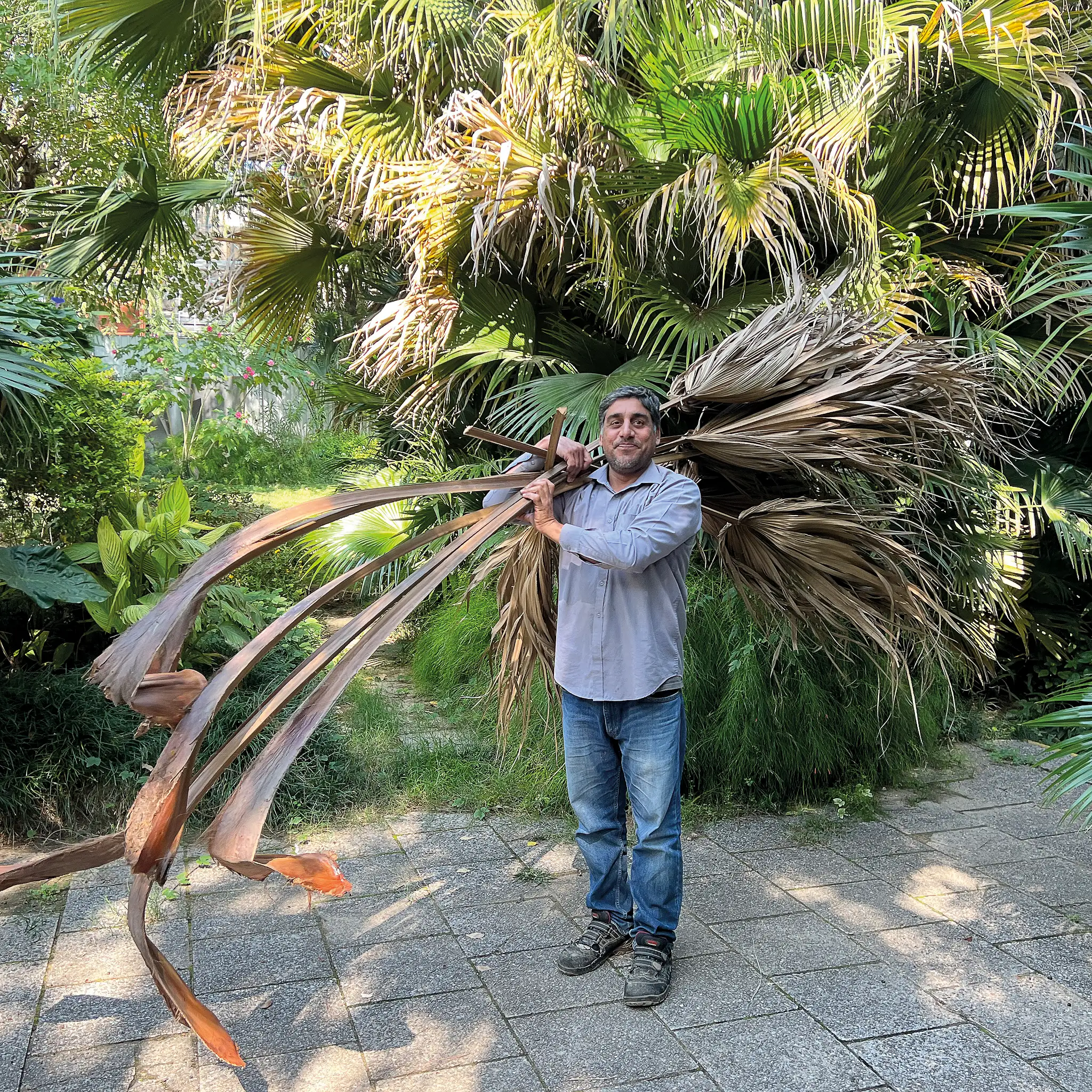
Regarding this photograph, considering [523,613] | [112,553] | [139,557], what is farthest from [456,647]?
[523,613]

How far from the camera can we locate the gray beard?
3.54 m

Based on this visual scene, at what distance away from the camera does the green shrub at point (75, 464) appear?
5.07 m

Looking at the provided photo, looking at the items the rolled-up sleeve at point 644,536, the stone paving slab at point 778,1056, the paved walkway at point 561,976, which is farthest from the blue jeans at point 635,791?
the rolled-up sleeve at point 644,536

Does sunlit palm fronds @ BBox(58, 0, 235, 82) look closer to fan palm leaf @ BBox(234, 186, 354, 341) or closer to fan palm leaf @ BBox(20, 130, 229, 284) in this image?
fan palm leaf @ BBox(20, 130, 229, 284)

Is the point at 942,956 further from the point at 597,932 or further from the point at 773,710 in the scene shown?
the point at 773,710

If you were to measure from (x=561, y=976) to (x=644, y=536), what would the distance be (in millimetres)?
1543

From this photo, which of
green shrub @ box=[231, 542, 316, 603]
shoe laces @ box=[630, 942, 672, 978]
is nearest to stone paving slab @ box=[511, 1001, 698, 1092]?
shoe laces @ box=[630, 942, 672, 978]

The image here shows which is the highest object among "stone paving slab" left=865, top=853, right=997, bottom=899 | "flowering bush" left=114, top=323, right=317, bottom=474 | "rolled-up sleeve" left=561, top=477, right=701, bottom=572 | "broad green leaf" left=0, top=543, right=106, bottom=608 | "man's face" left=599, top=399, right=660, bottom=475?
"flowering bush" left=114, top=323, right=317, bottom=474

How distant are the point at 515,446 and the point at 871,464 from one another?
1.28 m

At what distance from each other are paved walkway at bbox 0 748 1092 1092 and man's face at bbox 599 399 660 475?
174cm

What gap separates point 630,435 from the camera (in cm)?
352

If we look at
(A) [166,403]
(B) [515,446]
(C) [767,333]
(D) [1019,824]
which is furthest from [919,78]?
(A) [166,403]

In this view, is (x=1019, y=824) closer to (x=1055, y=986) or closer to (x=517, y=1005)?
(x=1055, y=986)

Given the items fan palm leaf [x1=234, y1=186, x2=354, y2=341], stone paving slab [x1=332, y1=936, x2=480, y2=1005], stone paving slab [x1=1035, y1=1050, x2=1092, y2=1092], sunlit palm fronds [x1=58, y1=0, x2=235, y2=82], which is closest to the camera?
stone paving slab [x1=1035, y1=1050, x2=1092, y2=1092]
